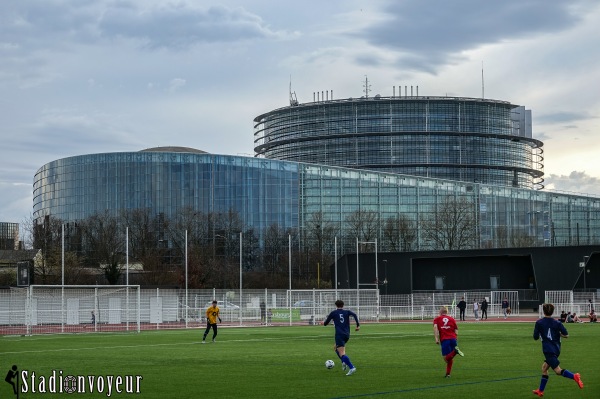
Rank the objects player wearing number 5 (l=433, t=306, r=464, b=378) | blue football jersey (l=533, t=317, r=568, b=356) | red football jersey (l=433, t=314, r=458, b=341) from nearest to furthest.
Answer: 1. blue football jersey (l=533, t=317, r=568, b=356)
2. player wearing number 5 (l=433, t=306, r=464, b=378)
3. red football jersey (l=433, t=314, r=458, b=341)

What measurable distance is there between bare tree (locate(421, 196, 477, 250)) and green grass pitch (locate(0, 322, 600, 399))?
90194mm

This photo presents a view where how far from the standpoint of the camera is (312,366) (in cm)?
2866

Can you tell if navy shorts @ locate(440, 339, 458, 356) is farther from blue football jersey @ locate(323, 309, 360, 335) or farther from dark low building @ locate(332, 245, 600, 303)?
dark low building @ locate(332, 245, 600, 303)

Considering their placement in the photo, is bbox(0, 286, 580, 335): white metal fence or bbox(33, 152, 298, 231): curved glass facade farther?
bbox(33, 152, 298, 231): curved glass facade

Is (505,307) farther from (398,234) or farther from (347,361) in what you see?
(398,234)

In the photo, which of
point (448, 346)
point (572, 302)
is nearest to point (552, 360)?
point (448, 346)

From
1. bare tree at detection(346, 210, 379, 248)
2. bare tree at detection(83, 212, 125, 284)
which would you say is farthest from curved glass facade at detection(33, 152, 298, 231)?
bare tree at detection(83, 212, 125, 284)

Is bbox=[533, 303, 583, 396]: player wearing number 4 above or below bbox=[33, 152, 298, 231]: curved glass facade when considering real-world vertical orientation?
below

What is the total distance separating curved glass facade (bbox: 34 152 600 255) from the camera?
151 meters

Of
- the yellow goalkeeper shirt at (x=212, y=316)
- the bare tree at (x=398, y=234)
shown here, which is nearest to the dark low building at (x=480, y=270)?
the bare tree at (x=398, y=234)

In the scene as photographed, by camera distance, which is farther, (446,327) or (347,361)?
(347,361)

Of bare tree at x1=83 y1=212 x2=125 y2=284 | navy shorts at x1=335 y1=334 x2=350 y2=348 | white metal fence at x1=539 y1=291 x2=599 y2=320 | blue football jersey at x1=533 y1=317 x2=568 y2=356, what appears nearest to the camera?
blue football jersey at x1=533 y1=317 x2=568 y2=356

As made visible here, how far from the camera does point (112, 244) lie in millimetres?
122312

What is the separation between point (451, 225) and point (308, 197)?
26.2 meters
